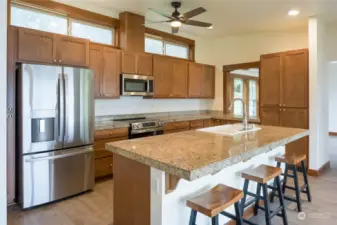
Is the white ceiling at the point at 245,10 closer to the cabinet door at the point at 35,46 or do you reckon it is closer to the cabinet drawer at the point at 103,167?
the cabinet door at the point at 35,46

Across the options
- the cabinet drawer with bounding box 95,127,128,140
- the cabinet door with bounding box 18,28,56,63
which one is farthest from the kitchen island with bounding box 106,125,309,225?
the cabinet door with bounding box 18,28,56,63

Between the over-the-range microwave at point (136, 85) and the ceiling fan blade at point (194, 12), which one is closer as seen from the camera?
the ceiling fan blade at point (194, 12)

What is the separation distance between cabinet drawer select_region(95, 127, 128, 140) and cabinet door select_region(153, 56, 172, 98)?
44.9 inches

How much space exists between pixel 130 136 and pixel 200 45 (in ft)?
11.1

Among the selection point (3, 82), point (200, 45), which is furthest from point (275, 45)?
point (3, 82)

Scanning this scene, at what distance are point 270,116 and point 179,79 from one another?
203 cm

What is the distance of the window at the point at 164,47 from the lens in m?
5.10

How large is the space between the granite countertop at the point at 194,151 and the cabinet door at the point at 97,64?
6.52 ft

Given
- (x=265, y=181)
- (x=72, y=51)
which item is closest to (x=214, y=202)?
(x=265, y=181)

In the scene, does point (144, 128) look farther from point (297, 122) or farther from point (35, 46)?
point (297, 122)

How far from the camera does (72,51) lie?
334 centimetres

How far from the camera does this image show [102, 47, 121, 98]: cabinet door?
3932mm

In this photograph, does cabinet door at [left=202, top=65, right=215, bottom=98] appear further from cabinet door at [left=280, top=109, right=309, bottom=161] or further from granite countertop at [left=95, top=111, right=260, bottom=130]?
cabinet door at [left=280, top=109, right=309, bottom=161]

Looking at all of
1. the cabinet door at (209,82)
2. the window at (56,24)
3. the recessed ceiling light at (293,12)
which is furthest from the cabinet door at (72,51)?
the recessed ceiling light at (293,12)
